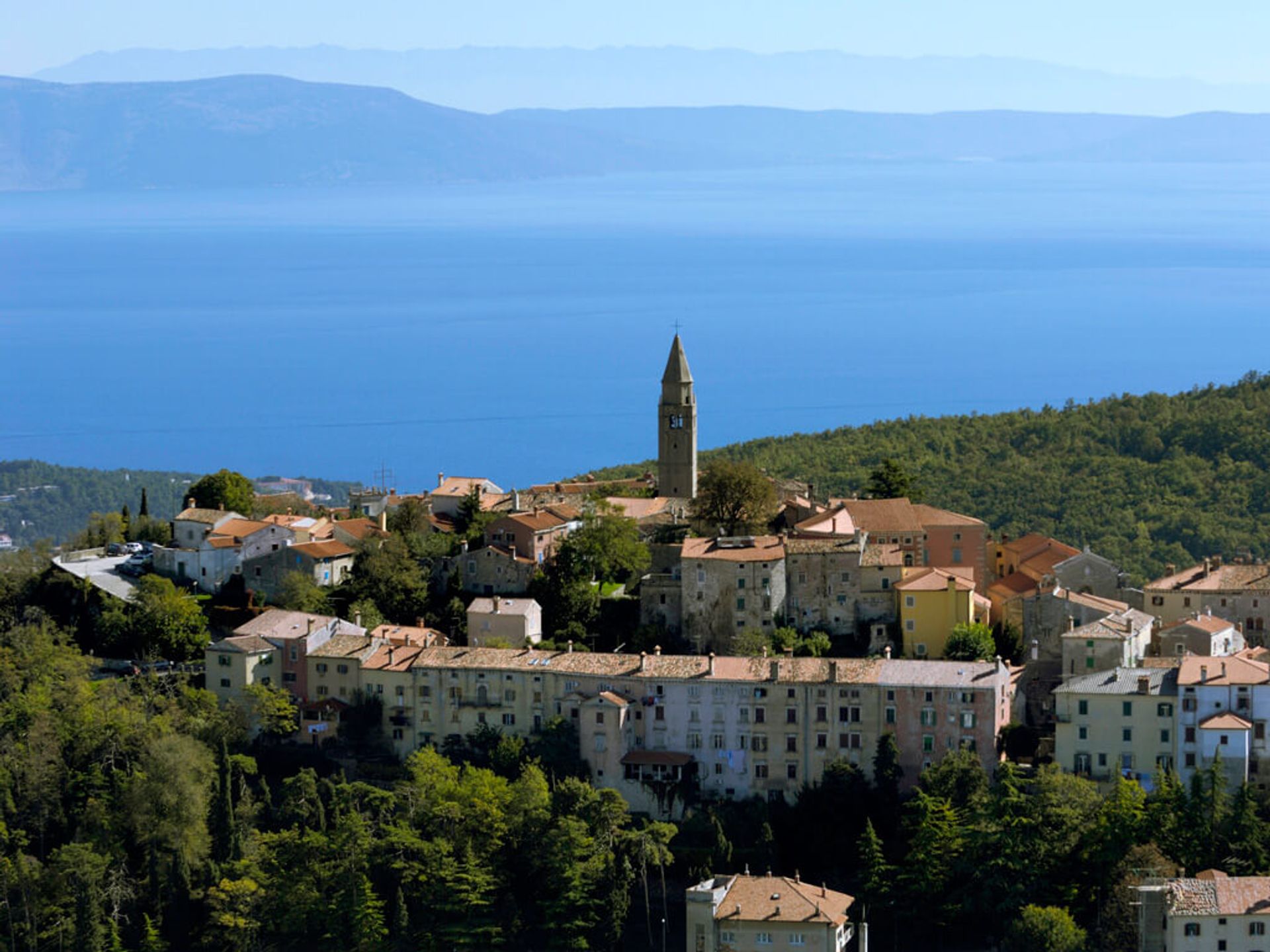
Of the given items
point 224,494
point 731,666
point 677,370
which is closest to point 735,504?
point 677,370

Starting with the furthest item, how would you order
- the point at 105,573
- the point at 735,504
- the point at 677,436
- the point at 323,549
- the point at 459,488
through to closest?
the point at 459,488
the point at 677,436
the point at 105,573
the point at 323,549
the point at 735,504

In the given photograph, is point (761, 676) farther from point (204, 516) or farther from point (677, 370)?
point (204, 516)

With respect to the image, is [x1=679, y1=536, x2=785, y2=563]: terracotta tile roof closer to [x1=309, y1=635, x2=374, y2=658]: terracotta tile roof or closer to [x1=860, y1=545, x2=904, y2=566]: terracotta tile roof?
[x1=860, y1=545, x2=904, y2=566]: terracotta tile roof

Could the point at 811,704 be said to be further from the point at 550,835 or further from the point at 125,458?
the point at 125,458

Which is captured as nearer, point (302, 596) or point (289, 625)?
point (289, 625)

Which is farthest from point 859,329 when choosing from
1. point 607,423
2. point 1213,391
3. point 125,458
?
point 1213,391

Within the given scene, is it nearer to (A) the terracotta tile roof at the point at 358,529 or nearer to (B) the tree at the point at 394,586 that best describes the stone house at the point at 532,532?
(B) the tree at the point at 394,586
